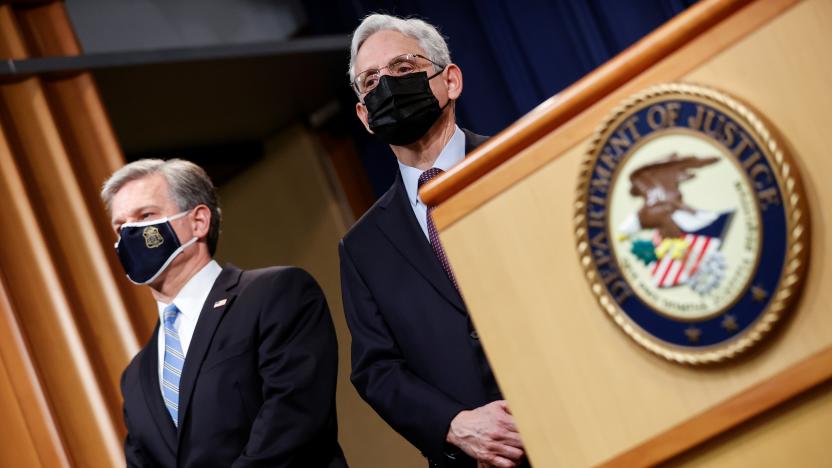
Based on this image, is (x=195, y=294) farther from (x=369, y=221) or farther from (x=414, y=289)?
(x=414, y=289)

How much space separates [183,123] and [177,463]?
8.73 ft

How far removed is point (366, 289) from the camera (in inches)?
79.4

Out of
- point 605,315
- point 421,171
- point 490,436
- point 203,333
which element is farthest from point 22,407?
point 605,315

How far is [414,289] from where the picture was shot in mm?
1927

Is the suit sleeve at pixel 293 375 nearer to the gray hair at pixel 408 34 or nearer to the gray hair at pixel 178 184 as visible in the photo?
the gray hair at pixel 178 184

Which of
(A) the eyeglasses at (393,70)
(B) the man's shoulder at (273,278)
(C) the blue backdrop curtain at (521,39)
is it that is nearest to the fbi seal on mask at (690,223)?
(A) the eyeglasses at (393,70)

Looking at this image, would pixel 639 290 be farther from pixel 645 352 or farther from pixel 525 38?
pixel 525 38

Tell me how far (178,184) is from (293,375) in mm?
666

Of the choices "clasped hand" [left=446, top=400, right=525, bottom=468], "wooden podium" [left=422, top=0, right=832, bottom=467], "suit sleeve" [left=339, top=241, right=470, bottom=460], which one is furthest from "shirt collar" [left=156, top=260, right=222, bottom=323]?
"wooden podium" [left=422, top=0, right=832, bottom=467]

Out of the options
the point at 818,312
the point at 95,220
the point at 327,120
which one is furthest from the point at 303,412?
the point at 327,120

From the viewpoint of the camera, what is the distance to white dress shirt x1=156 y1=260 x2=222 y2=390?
7.84ft

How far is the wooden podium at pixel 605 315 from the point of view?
100 cm

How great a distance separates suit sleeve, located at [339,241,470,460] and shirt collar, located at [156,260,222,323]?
490 mm

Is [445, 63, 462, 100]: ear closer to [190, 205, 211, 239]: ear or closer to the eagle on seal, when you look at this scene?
[190, 205, 211, 239]: ear
